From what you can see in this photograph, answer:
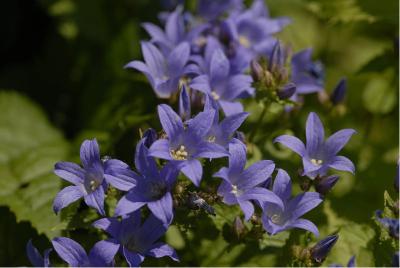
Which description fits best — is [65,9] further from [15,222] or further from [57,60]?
[15,222]

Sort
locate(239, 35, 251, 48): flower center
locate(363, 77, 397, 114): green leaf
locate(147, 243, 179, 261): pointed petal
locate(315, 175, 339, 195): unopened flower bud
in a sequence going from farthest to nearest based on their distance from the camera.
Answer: locate(363, 77, 397, 114): green leaf, locate(239, 35, 251, 48): flower center, locate(315, 175, 339, 195): unopened flower bud, locate(147, 243, 179, 261): pointed petal

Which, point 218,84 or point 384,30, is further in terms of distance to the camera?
point 384,30

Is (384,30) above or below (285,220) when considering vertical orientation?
below

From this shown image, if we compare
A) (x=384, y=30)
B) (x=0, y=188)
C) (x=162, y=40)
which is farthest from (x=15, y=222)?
(x=384, y=30)

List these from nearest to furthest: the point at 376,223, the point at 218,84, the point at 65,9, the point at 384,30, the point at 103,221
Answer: the point at 103,221 < the point at 376,223 < the point at 218,84 < the point at 65,9 < the point at 384,30

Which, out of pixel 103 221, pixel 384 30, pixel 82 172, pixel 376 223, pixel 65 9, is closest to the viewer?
pixel 103 221

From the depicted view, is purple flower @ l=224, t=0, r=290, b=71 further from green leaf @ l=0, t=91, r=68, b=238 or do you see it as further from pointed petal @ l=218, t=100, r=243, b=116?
green leaf @ l=0, t=91, r=68, b=238

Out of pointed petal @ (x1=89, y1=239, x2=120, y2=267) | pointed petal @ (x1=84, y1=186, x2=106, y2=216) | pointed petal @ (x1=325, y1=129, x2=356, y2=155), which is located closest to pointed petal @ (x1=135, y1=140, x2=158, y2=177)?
pointed petal @ (x1=84, y1=186, x2=106, y2=216)
